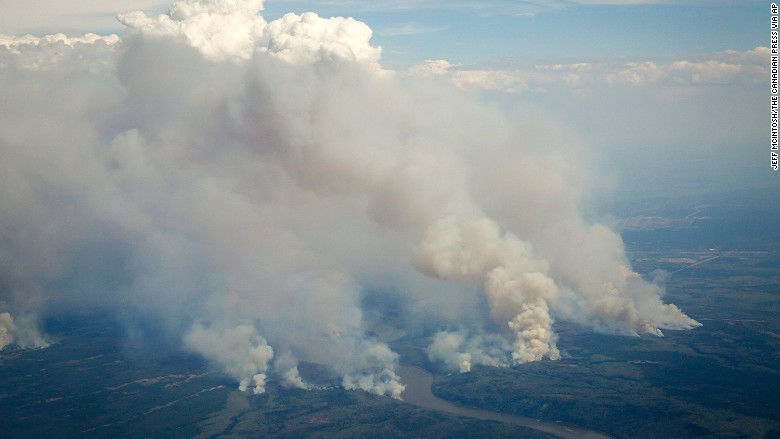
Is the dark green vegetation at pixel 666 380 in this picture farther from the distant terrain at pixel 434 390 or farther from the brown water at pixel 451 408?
the brown water at pixel 451 408

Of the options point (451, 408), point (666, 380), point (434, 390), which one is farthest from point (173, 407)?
point (666, 380)

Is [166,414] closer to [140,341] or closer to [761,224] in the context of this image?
[140,341]

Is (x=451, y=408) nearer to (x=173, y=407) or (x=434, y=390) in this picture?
(x=434, y=390)

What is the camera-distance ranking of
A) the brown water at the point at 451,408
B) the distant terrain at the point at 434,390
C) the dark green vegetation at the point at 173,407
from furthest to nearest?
the brown water at the point at 451,408 → the distant terrain at the point at 434,390 → the dark green vegetation at the point at 173,407

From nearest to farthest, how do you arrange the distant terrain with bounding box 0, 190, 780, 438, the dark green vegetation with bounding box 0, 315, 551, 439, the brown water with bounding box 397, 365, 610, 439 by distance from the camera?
Result: 1. the dark green vegetation with bounding box 0, 315, 551, 439
2. the distant terrain with bounding box 0, 190, 780, 438
3. the brown water with bounding box 397, 365, 610, 439

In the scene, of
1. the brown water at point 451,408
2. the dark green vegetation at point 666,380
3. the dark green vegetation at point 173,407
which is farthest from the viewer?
the brown water at point 451,408

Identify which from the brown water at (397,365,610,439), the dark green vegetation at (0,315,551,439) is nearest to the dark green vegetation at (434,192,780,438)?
Result: the brown water at (397,365,610,439)

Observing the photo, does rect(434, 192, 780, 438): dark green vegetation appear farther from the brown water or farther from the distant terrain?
the brown water

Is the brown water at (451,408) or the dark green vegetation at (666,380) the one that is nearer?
the dark green vegetation at (666,380)

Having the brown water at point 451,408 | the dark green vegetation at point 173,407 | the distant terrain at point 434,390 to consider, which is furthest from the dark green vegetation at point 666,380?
the dark green vegetation at point 173,407

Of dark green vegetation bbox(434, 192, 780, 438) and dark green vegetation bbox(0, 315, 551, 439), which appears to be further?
dark green vegetation bbox(434, 192, 780, 438)
